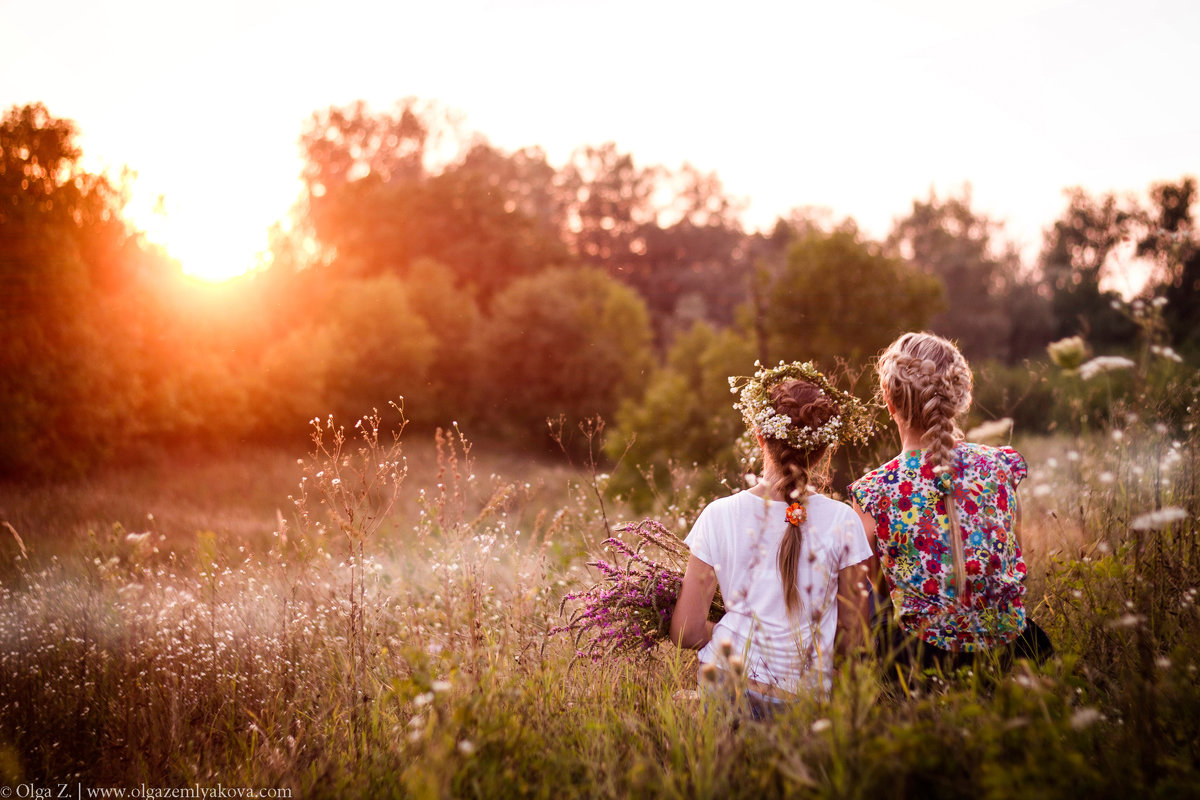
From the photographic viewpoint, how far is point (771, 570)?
2.58m

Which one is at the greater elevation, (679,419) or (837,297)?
(837,297)

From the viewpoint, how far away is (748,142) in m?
18.5

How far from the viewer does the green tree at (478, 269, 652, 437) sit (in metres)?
24.4

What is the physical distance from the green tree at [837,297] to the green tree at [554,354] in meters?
11.5

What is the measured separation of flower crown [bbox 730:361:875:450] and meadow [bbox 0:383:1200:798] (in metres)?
0.81

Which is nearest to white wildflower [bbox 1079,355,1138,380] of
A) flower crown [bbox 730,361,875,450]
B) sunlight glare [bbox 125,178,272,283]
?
flower crown [bbox 730,361,875,450]

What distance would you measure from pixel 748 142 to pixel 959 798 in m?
18.6

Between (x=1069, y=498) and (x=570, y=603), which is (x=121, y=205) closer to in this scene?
(x=570, y=603)

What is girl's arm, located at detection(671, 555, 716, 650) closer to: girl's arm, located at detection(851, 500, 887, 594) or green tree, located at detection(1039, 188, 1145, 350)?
girl's arm, located at detection(851, 500, 887, 594)

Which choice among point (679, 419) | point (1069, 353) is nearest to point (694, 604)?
point (1069, 353)

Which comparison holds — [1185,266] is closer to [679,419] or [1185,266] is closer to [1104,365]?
[679,419]

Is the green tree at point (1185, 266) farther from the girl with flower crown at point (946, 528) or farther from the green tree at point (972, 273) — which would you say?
the girl with flower crown at point (946, 528)

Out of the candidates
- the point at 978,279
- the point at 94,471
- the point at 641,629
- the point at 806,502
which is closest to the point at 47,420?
the point at 94,471

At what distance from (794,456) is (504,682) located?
138 centimetres
